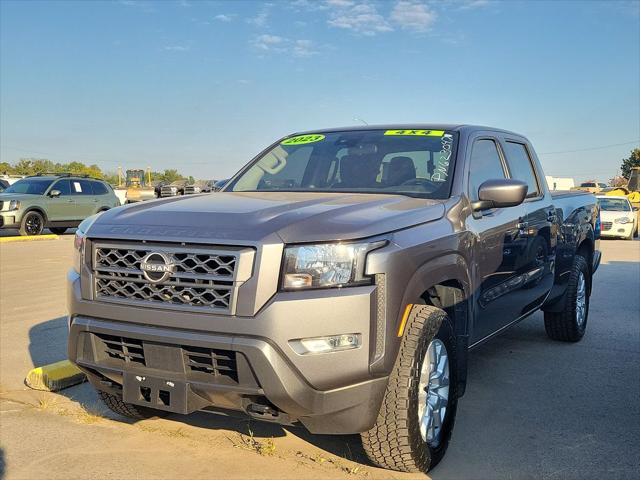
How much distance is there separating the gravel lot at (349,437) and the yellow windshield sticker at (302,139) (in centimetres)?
214

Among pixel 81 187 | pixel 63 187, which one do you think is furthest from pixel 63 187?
pixel 81 187

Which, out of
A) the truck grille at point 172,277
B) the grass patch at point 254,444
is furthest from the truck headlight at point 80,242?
the grass patch at point 254,444

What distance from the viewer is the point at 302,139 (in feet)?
16.3

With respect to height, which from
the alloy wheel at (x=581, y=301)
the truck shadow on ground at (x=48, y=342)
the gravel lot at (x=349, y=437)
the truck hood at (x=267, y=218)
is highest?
the truck hood at (x=267, y=218)

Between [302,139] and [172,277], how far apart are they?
236 centimetres

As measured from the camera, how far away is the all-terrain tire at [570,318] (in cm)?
578

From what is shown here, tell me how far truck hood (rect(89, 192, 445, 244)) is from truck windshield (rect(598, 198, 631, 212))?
19121 mm

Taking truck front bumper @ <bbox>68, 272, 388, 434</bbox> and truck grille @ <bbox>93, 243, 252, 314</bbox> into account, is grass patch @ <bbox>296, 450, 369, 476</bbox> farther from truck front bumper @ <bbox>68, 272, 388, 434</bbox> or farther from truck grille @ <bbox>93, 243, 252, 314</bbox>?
truck grille @ <bbox>93, 243, 252, 314</bbox>

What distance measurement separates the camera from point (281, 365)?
266 centimetres

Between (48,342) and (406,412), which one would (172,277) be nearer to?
(406,412)

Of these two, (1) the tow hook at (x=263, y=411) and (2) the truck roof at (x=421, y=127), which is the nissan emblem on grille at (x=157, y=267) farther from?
(2) the truck roof at (x=421, y=127)

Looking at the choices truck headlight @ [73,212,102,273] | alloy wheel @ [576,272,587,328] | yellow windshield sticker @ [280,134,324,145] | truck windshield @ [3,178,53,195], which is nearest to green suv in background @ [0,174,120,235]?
truck windshield @ [3,178,53,195]

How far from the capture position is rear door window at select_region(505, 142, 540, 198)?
197 inches

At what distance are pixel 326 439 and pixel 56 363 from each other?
2.37 m
